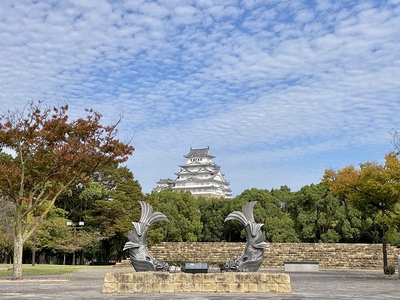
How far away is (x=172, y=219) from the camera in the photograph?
46.2 m

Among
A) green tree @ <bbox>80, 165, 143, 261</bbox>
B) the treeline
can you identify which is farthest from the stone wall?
green tree @ <bbox>80, 165, 143, 261</bbox>

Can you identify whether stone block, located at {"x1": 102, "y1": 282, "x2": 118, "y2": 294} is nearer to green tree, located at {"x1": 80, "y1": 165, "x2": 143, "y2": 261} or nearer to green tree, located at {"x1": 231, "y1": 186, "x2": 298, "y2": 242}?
green tree, located at {"x1": 80, "y1": 165, "x2": 143, "y2": 261}

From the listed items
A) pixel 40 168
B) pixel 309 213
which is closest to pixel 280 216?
pixel 309 213

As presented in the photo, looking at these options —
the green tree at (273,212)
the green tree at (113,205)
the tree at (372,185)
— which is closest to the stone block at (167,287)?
the tree at (372,185)

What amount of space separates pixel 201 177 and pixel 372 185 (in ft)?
192

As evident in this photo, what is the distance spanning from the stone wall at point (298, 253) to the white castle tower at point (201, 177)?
3758cm

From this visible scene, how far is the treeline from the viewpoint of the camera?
3566 cm

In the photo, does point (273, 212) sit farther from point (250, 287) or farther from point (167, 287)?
point (167, 287)

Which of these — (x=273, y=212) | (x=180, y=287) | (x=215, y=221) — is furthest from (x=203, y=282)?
(x=215, y=221)

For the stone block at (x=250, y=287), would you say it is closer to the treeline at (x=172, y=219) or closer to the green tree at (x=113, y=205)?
the treeline at (x=172, y=219)

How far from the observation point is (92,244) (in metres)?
36.9

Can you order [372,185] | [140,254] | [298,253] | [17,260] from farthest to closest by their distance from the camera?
Result: [298,253]
[372,185]
[17,260]
[140,254]

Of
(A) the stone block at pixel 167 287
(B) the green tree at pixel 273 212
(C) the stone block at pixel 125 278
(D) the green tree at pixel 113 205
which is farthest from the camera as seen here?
(B) the green tree at pixel 273 212

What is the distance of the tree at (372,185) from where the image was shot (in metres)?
21.0
